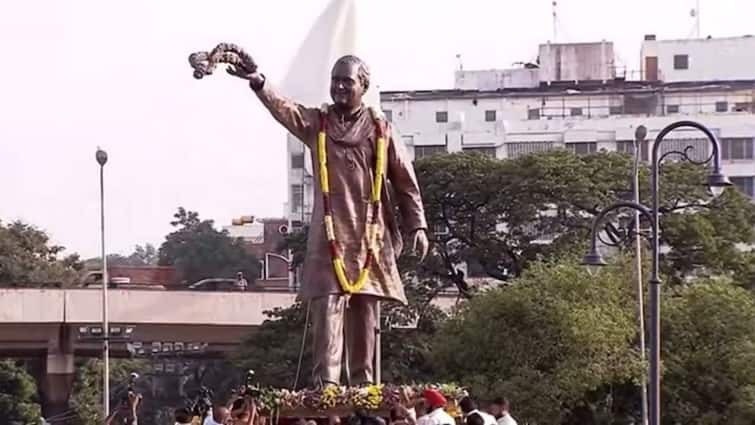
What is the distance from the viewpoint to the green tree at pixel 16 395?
7006 centimetres

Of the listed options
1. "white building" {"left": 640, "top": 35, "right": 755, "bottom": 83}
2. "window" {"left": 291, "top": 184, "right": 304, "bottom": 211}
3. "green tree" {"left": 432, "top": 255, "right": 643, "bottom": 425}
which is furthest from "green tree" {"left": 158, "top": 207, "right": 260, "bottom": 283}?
"green tree" {"left": 432, "top": 255, "right": 643, "bottom": 425}

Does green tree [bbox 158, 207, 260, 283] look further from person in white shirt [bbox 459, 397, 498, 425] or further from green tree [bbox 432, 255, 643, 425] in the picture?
person in white shirt [bbox 459, 397, 498, 425]

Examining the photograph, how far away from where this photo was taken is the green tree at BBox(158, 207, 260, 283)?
106 meters

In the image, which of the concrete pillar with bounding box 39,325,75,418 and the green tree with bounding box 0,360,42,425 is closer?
the concrete pillar with bounding box 39,325,75,418

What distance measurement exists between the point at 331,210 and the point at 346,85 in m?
1.32

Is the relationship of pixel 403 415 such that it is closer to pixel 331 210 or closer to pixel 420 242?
pixel 331 210

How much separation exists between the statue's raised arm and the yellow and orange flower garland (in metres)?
0.16

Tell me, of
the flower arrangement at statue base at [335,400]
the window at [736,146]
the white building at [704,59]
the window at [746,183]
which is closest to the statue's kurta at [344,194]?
the flower arrangement at statue base at [335,400]

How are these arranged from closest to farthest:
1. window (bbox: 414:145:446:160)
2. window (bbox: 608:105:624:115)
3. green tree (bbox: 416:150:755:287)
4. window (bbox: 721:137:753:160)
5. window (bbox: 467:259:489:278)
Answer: green tree (bbox: 416:150:755:287) → window (bbox: 467:259:489:278) → window (bbox: 721:137:753:160) → window (bbox: 414:145:446:160) → window (bbox: 608:105:624:115)

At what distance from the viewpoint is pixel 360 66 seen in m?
21.3

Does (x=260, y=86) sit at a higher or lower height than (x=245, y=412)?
higher

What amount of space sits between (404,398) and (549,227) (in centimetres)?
3981

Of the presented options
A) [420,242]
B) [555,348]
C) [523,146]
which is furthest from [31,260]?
[420,242]

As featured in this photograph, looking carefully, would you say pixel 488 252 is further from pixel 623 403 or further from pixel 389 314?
pixel 623 403
